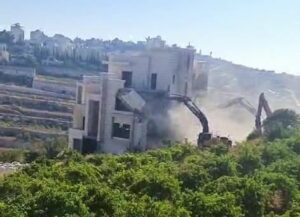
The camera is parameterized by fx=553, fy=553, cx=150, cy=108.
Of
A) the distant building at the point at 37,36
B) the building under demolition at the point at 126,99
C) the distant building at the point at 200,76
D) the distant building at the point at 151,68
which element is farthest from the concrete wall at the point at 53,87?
the distant building at the point at 37,36

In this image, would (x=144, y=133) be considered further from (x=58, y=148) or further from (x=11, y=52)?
(x=11, y=52)

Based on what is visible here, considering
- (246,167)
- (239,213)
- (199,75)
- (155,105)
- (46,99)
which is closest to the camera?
(239,213)

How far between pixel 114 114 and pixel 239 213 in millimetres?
18065

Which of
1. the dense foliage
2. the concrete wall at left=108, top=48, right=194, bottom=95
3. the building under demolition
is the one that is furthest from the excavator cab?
the dense foliage

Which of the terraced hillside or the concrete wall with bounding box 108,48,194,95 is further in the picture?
the terraced hillside

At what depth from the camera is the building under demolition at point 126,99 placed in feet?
97.9

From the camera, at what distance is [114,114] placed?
29828 millimetres

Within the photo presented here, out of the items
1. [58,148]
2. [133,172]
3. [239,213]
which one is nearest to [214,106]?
[58,148]

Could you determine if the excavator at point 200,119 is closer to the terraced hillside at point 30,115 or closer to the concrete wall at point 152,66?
the concrete wall at point 152,66

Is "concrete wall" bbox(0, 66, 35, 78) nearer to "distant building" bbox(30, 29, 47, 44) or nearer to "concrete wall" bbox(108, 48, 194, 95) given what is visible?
"concrete wall" bbox(108, 48, 194, 95)

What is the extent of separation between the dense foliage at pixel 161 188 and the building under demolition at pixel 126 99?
891cm

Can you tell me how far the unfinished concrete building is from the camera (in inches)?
1171

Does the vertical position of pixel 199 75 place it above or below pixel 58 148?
above

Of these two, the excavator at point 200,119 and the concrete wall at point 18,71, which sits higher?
the excavator at point 200,119
